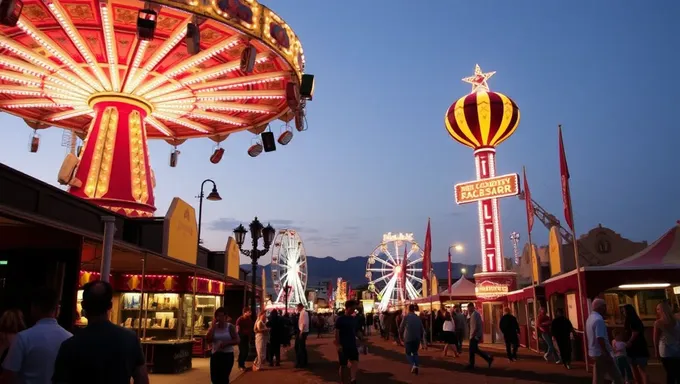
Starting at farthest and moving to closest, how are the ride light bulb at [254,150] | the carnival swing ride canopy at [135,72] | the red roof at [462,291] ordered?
the red roof at [462,291]
the ride light bulb at [254,150]
the carnival swing ride canopy at [135,72]

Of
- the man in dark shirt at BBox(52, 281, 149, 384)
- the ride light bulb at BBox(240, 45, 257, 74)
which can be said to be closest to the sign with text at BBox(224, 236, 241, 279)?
the ride light bulb at BBox(240, 45, 257, 74)

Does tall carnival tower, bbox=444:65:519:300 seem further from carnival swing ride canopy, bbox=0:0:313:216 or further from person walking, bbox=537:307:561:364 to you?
carnival swing ride canopy, bbox=0:0:313:216

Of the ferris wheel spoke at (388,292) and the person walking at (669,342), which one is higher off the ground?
the ferris wheel spoke at (388,292)

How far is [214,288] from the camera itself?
23562mm

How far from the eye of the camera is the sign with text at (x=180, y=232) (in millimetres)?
14656

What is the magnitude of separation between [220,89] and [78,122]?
381 inches

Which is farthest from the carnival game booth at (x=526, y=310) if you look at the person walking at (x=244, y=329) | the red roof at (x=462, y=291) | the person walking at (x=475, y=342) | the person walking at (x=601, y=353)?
the person walking at (x=601, y=353)

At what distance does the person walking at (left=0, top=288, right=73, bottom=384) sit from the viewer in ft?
11.9

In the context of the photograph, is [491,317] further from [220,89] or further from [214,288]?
[220,89]

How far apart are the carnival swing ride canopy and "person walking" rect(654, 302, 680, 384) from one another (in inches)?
465

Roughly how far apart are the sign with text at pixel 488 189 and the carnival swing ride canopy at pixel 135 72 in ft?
50.3

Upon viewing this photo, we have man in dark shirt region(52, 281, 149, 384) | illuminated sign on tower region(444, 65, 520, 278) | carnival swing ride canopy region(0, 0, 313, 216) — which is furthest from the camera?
illuminated sign on tower region(444, 65, 520, 278)

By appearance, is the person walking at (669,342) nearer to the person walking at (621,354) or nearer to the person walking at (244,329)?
the person walking at (621,354)

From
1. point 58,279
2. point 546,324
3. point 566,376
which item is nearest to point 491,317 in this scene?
point 546,324
